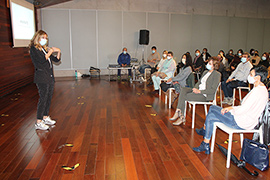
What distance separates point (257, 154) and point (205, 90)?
1.55 metres

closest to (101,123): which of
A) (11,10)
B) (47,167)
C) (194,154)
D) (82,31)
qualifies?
(47,167)

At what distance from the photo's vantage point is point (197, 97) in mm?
4262

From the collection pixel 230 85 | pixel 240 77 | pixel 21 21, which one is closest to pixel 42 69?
pixel 230 85

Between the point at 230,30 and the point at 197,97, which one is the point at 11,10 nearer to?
the point at 197,97

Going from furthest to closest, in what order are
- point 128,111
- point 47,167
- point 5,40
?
point 5,40 < point 128,111 < point 47,167

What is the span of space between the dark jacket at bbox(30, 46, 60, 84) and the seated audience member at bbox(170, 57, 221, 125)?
2.55m

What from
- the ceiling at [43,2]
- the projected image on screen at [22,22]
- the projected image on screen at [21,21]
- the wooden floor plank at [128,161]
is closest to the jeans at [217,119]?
the wooden floor plank at [128,161]

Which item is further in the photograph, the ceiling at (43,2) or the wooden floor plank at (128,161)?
the ceiling at (43,2)

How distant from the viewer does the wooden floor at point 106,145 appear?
2.85m

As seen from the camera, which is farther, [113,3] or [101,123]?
[113,3]

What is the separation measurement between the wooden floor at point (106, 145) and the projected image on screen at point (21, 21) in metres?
2.99

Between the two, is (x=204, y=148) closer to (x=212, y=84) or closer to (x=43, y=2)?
(x=212, y=84)

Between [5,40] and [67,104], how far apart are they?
3.34 meters

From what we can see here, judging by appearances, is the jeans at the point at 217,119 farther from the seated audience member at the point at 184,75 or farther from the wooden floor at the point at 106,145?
the seated audience member at the point at 184,75
